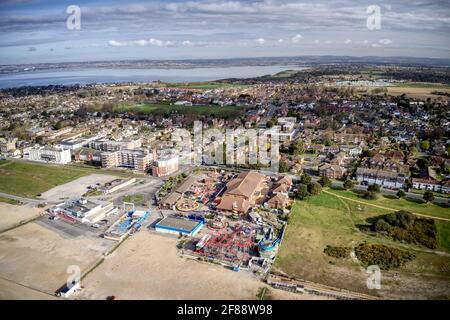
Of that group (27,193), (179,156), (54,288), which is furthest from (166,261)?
(179,156)

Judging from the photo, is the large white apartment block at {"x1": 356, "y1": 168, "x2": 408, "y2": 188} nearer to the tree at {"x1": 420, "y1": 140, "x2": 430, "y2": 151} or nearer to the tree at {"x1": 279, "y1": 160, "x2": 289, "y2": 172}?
the tree at {"x1": 279, "y1": 160, "x2": 289, "y2": 172}

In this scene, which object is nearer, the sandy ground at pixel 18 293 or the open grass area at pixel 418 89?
the sandy ground at pixel 18 293

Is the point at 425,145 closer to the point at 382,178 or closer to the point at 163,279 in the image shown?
the point at 382,178

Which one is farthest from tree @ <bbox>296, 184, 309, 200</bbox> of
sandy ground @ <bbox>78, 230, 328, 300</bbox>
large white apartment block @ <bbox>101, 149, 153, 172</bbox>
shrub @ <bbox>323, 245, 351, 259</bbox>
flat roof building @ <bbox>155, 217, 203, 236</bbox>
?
large white apartment block @ <bbox>101, 149, 153, 172</bbox>

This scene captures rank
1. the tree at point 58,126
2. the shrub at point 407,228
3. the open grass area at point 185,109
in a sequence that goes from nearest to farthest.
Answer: the shrub at point 407,228
the tree at point 58,126
the open grass area at point 185,109

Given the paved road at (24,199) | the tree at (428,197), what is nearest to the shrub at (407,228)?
the tree at (428,197)

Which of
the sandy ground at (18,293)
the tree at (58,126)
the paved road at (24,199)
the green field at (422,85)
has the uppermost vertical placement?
the green field at (422,85)

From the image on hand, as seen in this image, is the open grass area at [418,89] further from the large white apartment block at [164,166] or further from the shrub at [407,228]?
the large white apartment block at [164,166]
